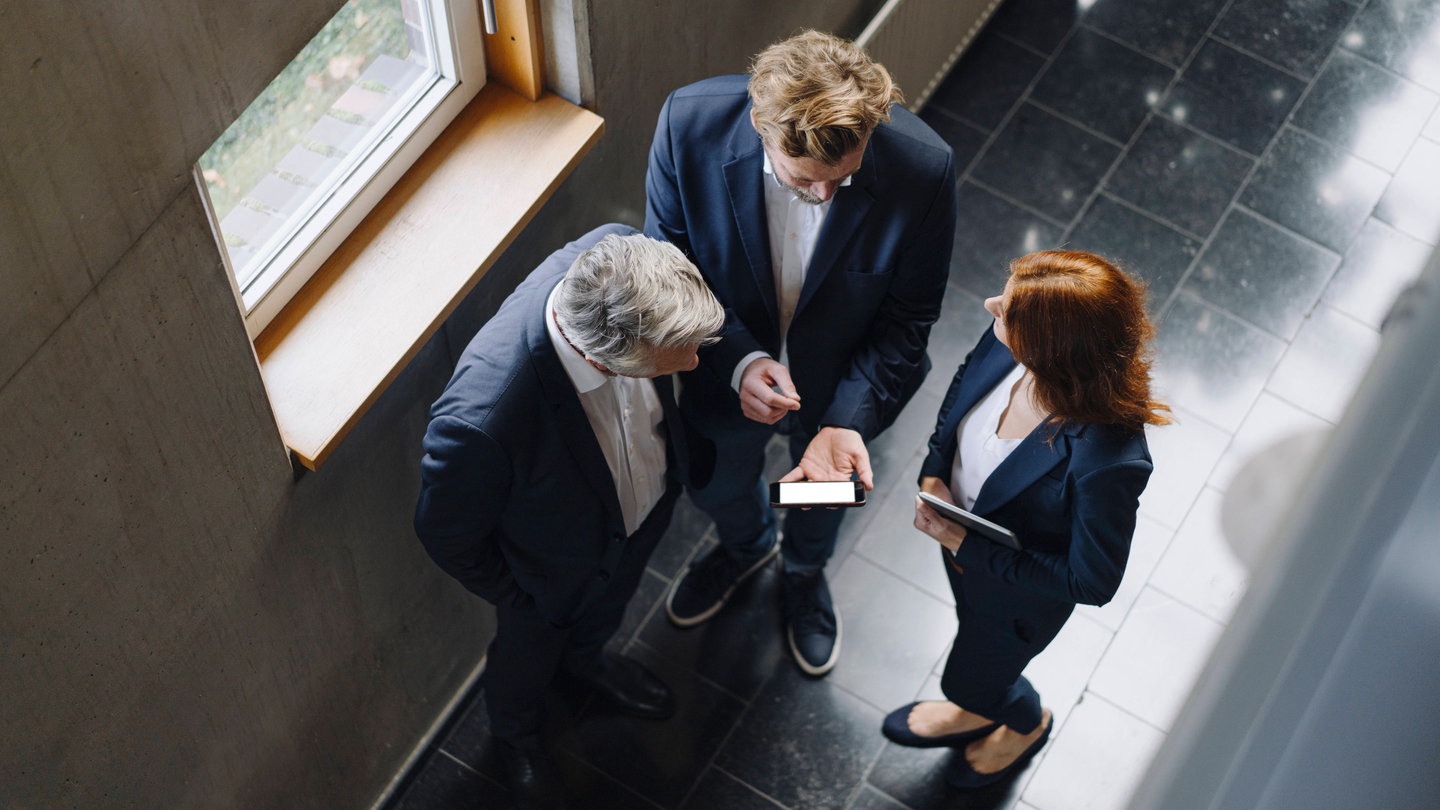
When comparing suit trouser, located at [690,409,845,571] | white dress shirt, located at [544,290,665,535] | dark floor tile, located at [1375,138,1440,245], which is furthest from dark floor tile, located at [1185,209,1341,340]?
white dress shirt, located at [544,290,665,535]

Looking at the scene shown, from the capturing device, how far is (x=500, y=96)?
3.03 metres

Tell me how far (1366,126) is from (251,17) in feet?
15.0

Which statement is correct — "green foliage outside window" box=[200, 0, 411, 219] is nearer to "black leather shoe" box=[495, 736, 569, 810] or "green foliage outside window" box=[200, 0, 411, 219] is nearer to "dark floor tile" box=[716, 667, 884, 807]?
"black leather shoe" box=[495, 736, 569, 810]

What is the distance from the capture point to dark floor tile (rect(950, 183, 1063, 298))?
477 cm

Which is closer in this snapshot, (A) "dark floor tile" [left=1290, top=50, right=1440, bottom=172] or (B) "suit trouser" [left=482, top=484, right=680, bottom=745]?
(B) "suit trouser" [left=482, top=484, right=680, bottom=745]

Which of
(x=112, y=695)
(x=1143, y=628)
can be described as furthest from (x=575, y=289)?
(x=1143, y=628)

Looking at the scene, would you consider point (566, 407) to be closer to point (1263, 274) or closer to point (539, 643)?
point (539, 643)

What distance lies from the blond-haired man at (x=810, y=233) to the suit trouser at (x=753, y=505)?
2cm

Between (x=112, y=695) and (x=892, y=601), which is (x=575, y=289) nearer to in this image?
(x=112, y=695)

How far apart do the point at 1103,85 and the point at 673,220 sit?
2955 millimetres

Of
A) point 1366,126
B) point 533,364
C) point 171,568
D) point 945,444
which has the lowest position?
point 1366,126

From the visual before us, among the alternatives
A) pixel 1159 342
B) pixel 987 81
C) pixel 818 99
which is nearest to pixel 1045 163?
pixel 987 81

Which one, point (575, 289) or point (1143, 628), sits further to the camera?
point (1143, 628)

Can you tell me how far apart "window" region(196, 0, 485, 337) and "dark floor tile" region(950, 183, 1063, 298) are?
2342 millimetres
